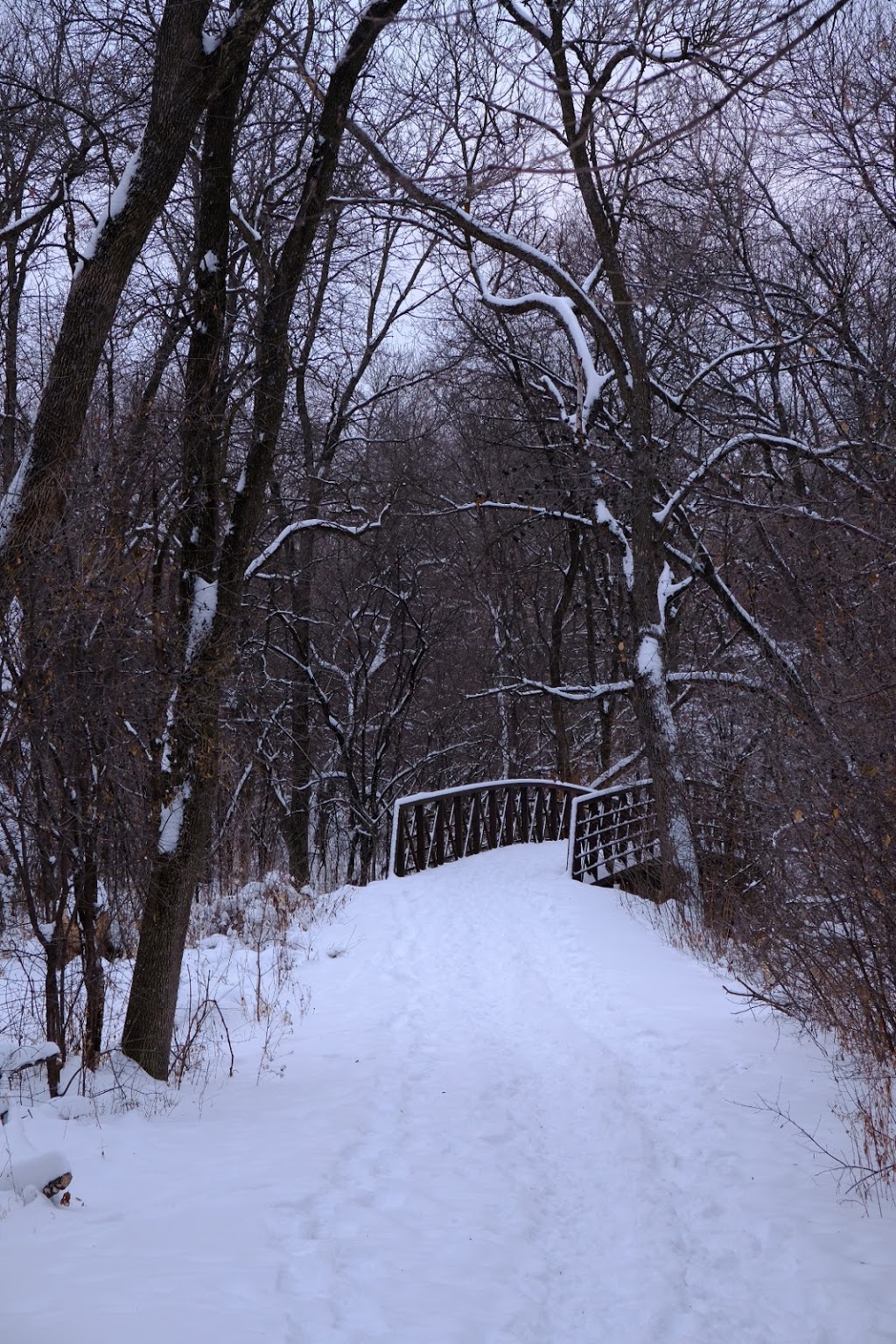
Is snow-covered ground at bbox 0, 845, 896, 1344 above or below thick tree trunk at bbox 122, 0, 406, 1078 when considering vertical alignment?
below

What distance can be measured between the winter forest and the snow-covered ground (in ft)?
1.82

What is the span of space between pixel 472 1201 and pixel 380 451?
50.8ft

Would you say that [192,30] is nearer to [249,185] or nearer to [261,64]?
[261,64]

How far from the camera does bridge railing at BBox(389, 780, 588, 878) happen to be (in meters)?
12.6

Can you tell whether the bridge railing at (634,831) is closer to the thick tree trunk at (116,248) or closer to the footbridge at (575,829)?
the footbridge at (575,829)

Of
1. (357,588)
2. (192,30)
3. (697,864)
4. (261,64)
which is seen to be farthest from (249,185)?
(357,588)

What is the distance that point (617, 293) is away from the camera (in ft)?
38.0

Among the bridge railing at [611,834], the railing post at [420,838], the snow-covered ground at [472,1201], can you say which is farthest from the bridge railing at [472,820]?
the snow-covered ground at [472,1201]

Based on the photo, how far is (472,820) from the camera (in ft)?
45.5

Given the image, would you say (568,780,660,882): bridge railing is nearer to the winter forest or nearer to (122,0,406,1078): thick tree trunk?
the winter forest

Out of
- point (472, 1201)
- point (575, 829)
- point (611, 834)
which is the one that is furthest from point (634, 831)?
point (472, 1201)

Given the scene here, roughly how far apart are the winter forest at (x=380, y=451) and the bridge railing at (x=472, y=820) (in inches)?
59.1

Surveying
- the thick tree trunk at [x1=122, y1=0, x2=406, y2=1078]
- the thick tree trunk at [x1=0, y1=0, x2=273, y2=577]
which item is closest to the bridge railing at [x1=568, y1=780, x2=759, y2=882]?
the thick tree trunk at [x1=122, y1=0, x2=406, y2=1078]

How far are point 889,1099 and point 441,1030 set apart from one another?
2.84 metres
